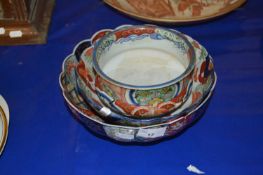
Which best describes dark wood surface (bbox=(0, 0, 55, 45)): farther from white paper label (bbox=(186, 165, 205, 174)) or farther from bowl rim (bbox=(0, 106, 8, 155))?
white paper label (bbox=(186, 165, 205, 174))

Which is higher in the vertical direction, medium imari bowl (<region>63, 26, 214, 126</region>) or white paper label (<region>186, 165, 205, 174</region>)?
medium imari bowl (<region>63, 26, 214, 126</region>)

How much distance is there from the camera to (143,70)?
0.50m

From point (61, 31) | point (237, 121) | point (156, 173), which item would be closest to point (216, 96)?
point (237, 121)

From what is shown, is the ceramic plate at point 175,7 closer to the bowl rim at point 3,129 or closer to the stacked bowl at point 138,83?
the stacked bowl at point 138,83

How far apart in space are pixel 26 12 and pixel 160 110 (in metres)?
0.31

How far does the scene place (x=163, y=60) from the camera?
51 cm

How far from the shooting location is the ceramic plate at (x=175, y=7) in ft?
2.10

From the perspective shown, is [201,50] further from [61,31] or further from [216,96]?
[61,31]

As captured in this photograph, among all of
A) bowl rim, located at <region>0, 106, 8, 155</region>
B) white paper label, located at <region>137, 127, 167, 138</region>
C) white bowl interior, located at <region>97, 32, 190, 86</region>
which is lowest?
bowl rim, located at <region>0, 106, 8, 155</region>

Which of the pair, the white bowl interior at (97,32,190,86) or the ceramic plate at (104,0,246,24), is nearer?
the white bowl interior at (97,32,190,86)

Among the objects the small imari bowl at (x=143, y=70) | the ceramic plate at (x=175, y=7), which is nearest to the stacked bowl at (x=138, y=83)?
the small imari bowl at (x=143, y=70)

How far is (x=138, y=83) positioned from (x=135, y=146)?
8 centimetres

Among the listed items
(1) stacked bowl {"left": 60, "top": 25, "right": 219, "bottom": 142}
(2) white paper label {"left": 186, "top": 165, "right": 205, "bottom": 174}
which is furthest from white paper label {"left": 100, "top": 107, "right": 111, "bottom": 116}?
(2) white paper label {"left": 186, "top": 165, "right": 205, "bottom": 174}

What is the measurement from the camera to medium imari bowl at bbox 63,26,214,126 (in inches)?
17.8
